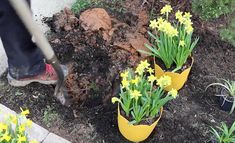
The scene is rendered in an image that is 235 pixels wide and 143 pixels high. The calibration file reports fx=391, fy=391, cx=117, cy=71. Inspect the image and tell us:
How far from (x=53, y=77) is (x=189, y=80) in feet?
3.17

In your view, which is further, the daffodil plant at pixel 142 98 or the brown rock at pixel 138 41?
the brown rock at pixel 138 41

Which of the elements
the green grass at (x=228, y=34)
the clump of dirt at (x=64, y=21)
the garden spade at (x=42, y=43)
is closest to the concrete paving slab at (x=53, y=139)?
the garden spade at (x=42, y=43)

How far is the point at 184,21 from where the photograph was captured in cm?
248

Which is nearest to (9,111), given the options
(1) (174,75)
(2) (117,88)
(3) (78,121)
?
(3) (78,121)

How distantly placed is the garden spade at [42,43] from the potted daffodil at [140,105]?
0.40 meters

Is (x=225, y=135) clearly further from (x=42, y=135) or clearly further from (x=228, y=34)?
(x=42, y=135)

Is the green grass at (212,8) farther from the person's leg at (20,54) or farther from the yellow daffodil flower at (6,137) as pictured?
the yellow daffodil flower at (6,137)

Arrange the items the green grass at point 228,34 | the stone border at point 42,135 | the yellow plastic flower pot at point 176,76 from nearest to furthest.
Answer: the stone border at point 42,135 → the yellow plastic flower pot at point 176,76 → the green grass at point 228,34

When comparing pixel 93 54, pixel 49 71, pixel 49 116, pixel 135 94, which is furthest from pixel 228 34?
pixel 49 116

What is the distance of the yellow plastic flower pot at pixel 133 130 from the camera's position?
7.50 ft

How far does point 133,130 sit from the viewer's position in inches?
90.9

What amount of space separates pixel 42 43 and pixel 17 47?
37cm

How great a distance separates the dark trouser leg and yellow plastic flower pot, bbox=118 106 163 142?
2.25ft

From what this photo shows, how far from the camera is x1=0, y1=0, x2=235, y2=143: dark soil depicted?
249 cm
